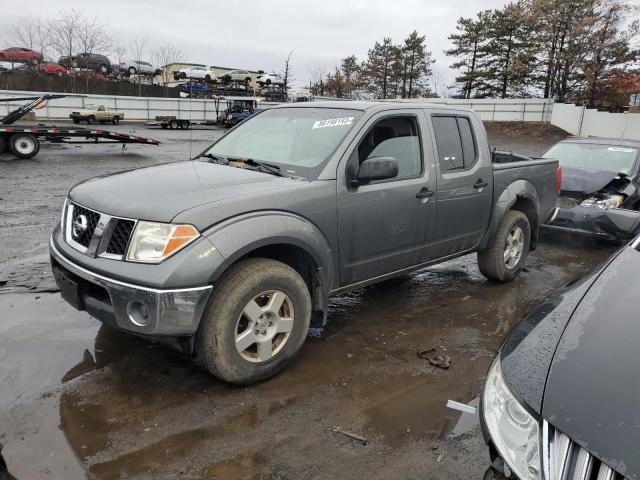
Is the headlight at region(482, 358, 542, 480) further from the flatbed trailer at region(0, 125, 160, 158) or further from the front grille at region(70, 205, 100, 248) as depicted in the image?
the flatbed trailer at region(0, 125, 160, 158)

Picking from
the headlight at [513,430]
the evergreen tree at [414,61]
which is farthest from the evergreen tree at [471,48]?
the headlight at [513,430]

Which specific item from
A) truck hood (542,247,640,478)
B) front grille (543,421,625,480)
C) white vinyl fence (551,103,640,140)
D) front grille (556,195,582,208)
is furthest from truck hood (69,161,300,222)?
white vinyl fence (551,103,640,140)

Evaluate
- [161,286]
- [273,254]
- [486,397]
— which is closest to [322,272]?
[273,254]

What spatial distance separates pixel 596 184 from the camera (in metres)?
7.75

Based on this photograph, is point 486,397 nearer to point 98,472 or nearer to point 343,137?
point 98,472

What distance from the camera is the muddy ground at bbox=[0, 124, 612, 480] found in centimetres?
268

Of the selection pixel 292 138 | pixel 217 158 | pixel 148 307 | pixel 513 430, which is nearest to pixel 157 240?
pixel 148 307

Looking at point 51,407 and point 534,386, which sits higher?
point 534,386

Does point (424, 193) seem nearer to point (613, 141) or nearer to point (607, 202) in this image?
point (607, 202)

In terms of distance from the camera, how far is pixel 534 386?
1810 millimetres

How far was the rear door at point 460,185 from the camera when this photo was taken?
4.55 meters

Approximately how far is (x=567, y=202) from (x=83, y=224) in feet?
22.5

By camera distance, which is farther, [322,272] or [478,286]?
[478,286]

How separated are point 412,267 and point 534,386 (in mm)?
2663
